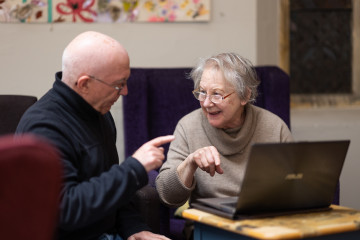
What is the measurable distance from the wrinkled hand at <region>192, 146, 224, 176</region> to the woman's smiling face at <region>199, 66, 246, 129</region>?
38cm

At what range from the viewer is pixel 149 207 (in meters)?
2.21

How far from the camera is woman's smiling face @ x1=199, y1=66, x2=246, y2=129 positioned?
238 centimetres

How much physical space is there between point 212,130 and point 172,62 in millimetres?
1049

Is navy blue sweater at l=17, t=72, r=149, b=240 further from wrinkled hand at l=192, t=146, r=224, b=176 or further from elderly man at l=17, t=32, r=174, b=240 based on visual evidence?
wrinkled hand at l=192, t=146, r=224, b=176

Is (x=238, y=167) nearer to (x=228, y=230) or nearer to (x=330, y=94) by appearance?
(x=228, y=230)

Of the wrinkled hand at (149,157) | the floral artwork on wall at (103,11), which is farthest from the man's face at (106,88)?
the floral artwork on wall at (103,11)

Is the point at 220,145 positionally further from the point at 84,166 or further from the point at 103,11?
the point at 103,11

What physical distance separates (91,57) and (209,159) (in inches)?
20.9

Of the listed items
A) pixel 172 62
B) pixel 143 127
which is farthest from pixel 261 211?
pixel 172 62

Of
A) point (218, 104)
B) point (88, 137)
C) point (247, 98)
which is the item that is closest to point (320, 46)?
point (247, 98)

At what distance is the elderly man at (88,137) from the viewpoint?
159 centimetres

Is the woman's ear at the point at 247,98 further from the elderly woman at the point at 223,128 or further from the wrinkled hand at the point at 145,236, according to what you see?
the wrinkled hand at the point at 145,236

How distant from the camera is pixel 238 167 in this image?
2385 mm

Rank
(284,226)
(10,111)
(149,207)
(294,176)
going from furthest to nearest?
(10,111) < (149,207) < (294,176) < (284,226)
